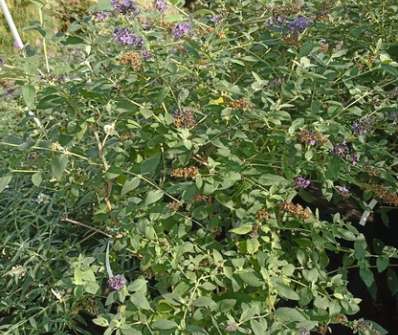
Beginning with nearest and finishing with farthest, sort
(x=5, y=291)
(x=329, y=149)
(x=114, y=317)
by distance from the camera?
(x=114, y=317) → (x=329, y=149) → (x=5, y=291)

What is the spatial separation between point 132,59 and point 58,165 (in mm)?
285

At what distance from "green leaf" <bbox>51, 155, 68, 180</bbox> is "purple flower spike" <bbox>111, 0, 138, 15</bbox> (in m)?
0.36

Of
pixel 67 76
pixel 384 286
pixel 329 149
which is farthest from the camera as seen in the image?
pixel 384 286

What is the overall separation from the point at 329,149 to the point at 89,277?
65cm

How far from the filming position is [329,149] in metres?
1.54

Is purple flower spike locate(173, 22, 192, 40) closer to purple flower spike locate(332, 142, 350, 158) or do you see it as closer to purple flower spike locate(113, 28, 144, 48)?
purple flower spike locate(113, 28, 144, 48)

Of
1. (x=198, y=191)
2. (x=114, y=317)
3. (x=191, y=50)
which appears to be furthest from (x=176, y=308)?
(x=191, y=50)

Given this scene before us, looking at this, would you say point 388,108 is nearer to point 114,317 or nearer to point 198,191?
point 198,191

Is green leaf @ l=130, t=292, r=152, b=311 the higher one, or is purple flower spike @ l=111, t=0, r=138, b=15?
purple flower spike @ l=111, t=0, r=138, b=15

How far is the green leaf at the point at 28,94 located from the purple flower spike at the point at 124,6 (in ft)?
0.88

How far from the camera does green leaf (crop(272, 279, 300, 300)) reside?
1445 millimetres

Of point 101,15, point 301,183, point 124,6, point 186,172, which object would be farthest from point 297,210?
point 101,15

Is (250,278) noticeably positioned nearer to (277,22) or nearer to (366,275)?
(366,275)

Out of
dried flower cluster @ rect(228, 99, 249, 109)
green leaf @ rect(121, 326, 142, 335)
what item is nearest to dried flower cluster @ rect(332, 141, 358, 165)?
dried flower cluster @ rect(228, 99, 249, 109)
